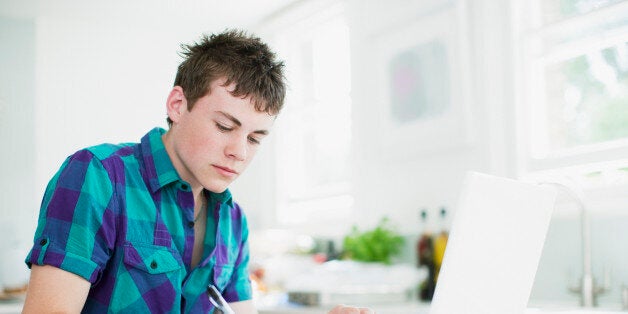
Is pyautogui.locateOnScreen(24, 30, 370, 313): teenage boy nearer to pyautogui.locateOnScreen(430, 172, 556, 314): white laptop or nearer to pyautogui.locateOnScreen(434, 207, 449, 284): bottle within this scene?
pyautogui.locateOnScreen(430, 172, 556, 314): white laptop

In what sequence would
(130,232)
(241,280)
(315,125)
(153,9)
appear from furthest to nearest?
(153,9) → (315,125) → (241,280) → (130,232)

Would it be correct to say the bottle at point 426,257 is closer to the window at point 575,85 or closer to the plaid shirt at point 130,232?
the window at point 575,85

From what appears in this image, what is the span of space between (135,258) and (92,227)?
4.8 inches

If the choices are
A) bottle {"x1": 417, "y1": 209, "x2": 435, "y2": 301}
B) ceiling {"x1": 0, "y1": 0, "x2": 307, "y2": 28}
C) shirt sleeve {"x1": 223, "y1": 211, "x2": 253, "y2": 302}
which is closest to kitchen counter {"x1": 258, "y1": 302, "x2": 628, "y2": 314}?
bottle {"x1": 417, "y1": 209, "x2": 435, "y2": 301}

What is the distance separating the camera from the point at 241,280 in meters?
1.83

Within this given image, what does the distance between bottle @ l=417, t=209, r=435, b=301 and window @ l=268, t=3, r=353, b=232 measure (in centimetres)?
91

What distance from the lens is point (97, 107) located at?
16.2 feet

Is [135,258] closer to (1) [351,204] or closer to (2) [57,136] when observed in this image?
(1) [351,204]

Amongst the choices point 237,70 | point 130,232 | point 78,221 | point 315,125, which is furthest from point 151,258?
point 315,125

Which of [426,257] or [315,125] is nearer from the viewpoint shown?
[426,257]

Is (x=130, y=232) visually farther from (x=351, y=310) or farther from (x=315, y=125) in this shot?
(x=315, y=125)

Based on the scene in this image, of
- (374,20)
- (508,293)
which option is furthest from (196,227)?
(374,20)

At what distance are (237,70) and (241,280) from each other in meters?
0.57

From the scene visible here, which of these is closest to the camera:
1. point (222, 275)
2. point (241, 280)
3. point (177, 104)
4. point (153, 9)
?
point (177, 104)
